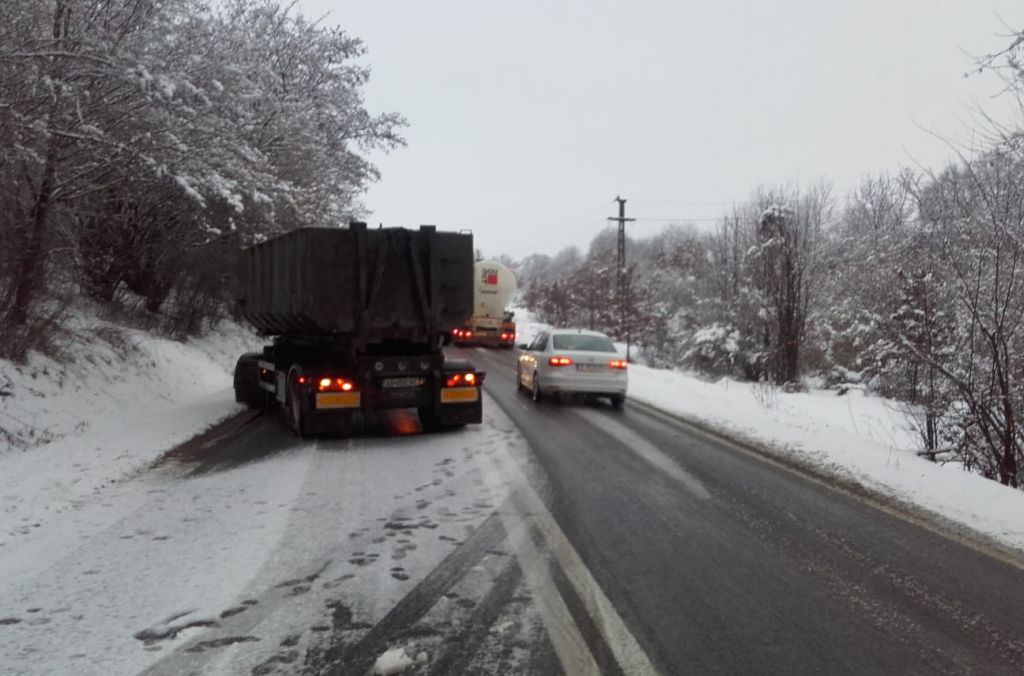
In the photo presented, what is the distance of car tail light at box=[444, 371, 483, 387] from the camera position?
10734 millimetres

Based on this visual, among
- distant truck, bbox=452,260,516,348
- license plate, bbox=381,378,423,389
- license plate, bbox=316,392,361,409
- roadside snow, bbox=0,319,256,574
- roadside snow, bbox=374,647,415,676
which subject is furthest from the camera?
distant truck, bbox=452,260,516,348

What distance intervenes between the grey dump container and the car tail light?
72cm

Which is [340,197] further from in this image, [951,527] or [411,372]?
[951,527]

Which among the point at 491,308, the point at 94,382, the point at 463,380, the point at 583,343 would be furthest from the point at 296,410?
the point at 491,308

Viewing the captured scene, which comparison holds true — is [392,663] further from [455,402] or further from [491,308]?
[491,308]

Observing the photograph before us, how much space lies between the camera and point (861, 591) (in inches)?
177

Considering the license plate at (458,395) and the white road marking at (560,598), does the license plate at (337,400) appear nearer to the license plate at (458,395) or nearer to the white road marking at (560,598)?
the license plate at (458,395)

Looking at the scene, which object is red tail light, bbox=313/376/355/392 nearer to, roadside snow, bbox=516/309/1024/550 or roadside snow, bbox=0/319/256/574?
roadside snow, bbox=0/319/256/574

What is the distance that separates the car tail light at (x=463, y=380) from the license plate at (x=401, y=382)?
1.40 ft

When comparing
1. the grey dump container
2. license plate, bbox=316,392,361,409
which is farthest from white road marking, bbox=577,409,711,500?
license plate, bbox=316,392,361,409

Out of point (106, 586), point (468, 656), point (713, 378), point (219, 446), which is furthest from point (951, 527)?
point (713, 378)

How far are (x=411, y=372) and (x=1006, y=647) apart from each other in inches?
321

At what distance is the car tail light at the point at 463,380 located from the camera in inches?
423

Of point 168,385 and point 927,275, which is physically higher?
point 927,275
